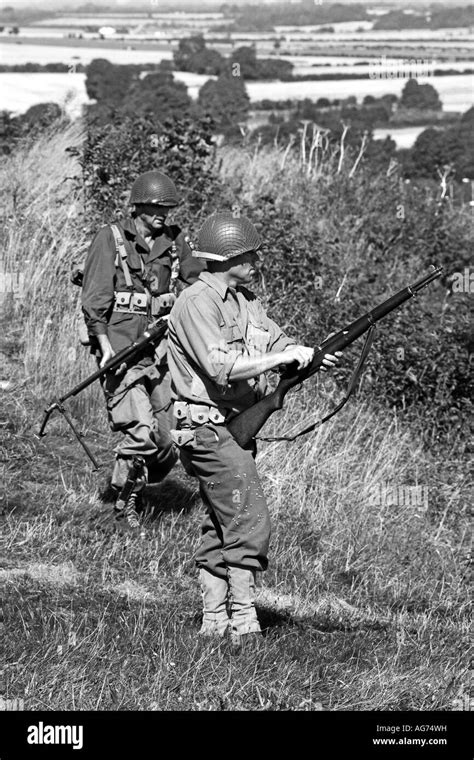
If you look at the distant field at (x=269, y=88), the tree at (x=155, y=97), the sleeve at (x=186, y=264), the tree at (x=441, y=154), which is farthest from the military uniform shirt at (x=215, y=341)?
the tree at (x=441, y=154)

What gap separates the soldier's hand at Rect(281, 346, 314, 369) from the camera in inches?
190

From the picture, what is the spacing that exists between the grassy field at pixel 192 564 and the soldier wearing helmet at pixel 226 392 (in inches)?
15.7

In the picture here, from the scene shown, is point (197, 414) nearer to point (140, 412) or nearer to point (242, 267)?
point (242, 267)

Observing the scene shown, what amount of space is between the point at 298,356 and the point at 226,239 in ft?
2.04

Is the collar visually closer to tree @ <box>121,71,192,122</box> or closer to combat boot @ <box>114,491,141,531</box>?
combat boot @ <box>114,491,141,531</box>

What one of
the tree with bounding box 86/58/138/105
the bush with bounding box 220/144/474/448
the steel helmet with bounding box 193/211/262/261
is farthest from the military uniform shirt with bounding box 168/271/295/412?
the tree with bounding box 86/58/138/105

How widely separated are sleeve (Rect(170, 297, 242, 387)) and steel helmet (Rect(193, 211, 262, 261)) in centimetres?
22

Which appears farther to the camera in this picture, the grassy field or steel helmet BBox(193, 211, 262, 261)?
steel helmet BBox(193, 211, 262, 261)

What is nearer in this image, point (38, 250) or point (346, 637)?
point (346, 637)

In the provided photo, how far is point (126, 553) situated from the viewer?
21.5 feet

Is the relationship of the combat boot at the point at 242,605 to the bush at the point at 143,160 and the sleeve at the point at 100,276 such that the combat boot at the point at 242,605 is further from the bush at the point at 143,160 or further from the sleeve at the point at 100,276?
the bush at the point at 143,160
